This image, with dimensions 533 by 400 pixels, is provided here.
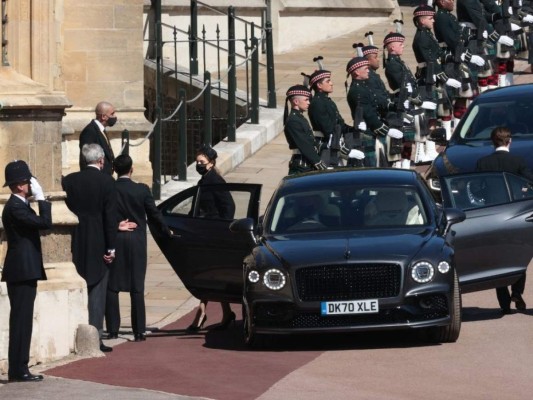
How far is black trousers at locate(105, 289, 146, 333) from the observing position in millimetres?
18531

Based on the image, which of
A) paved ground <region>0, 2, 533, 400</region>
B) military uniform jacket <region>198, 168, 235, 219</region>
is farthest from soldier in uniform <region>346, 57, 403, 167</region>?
military uniform jacket <region>198, 168, 235, 219</region>

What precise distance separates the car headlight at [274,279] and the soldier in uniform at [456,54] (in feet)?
40.8

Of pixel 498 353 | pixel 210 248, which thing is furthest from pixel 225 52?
pixel 498 353

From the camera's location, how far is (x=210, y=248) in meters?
18.8

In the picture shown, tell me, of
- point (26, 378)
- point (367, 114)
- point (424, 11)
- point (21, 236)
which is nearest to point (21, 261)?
point (21, 236)

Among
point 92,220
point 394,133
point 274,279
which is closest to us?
point 274,279

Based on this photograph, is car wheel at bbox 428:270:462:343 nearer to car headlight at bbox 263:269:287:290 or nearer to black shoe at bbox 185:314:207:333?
car headlight at bbox 263:269:287:290

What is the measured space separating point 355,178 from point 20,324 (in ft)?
12.3

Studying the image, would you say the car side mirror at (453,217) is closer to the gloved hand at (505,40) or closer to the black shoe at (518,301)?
the black shoe at (518,301)

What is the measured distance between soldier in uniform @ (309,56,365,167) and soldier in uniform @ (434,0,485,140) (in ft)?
16.5

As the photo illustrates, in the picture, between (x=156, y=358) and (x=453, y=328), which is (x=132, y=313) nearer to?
(x=156, y=358)

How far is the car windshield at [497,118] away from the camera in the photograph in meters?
23.6

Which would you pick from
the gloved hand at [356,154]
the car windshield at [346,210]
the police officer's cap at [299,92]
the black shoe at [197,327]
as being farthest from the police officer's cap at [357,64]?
the car windshield at [346,210]

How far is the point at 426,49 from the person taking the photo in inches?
1131
